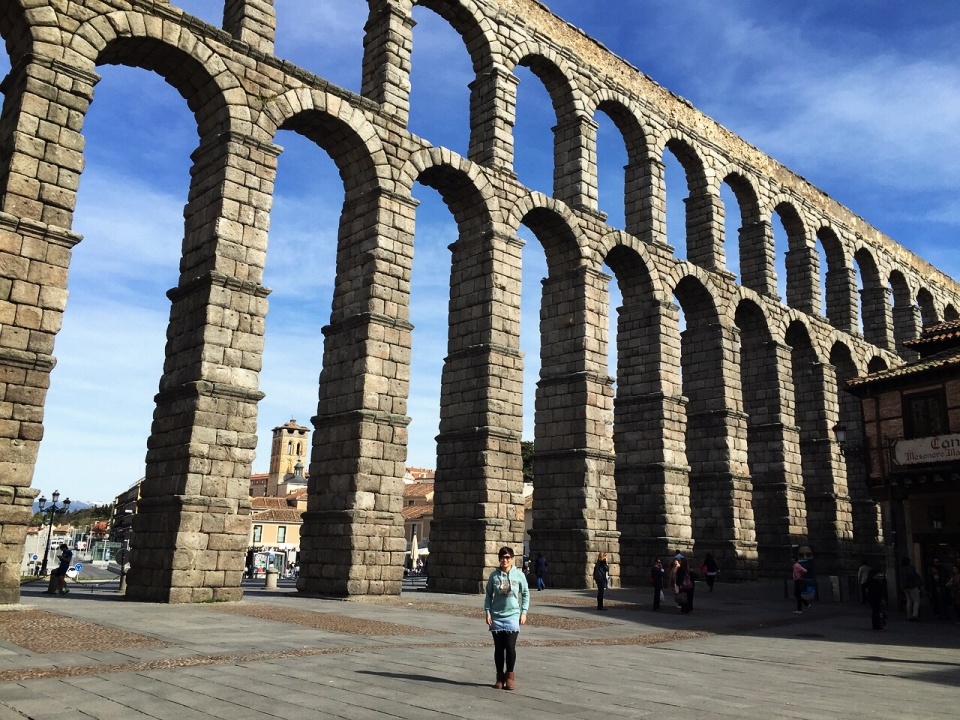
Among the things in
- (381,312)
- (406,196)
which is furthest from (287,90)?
(381,312)

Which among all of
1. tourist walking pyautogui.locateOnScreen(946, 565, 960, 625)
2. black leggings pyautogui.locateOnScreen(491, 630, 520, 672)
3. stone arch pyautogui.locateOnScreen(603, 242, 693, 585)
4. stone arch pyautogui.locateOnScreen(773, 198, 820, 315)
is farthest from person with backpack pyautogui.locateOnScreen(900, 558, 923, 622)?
stone arch pyautogui.locateOnScreen(773, 198, 820, 315)

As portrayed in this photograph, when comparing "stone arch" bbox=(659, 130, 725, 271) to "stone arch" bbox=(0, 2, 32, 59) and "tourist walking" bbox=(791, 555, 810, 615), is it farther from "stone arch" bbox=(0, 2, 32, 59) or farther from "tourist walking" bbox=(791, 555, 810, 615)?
"stone arch" bbox=(0, 2, 32, 59)

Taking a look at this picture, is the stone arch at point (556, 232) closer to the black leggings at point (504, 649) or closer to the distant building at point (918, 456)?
the distant building at point (918, 456)

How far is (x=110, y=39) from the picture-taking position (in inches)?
626

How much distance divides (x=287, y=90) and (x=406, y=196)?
12.7 feet

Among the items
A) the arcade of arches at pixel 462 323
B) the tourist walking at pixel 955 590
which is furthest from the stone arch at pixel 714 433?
the tourist walking at pixel 955 590

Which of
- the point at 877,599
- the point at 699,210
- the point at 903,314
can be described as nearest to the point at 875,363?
the point at 903,314

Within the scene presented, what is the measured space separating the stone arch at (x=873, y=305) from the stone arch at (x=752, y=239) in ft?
37.2

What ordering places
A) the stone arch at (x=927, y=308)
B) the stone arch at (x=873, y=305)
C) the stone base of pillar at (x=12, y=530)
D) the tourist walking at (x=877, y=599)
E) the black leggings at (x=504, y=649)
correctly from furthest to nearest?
the stone arch at (x=927, y=308) → the stone arch at (x=873, y=305) → the tourist walking at (x=877, y=599) → the stone base of pillar at (x=12, y=530) → the black leggings at (x=504, y=649)

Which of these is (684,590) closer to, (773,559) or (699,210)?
(773,559)

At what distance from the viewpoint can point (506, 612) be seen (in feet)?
26.2

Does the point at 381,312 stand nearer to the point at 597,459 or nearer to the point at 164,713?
the point at 597,459

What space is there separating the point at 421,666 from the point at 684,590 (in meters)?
11.2

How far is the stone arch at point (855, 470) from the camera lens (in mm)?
37000
